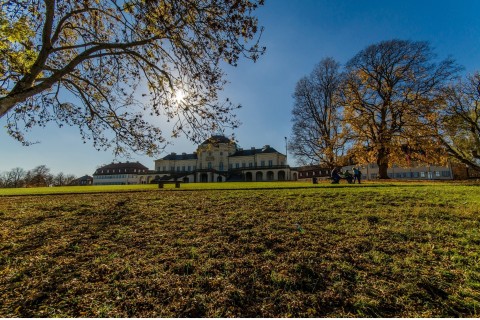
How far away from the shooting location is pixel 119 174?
95188mm

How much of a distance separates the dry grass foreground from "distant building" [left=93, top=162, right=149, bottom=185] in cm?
9378

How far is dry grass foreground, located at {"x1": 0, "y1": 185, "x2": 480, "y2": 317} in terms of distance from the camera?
9.61 ft

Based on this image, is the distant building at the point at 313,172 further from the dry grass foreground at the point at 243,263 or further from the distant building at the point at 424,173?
the dry grass foreground at the point at 243,263

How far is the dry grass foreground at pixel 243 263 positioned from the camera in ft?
9.61

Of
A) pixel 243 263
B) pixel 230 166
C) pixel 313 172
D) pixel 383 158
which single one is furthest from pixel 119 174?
pixel 243 263

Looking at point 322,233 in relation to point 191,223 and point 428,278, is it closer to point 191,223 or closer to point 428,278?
point 428,278

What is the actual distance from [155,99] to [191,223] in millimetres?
4923

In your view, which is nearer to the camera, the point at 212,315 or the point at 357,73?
the point at 212,315

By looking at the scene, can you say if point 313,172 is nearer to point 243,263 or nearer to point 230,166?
point 230,166

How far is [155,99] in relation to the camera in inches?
333

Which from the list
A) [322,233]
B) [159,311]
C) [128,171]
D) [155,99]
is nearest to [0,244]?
[159,311]

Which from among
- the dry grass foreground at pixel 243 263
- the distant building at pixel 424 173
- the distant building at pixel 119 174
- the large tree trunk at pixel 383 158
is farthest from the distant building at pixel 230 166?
the dry grass foreground at pixel 243 263

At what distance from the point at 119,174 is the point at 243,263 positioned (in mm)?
104082

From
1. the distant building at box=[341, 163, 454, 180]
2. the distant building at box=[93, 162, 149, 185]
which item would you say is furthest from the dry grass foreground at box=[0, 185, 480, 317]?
the distant building at box=[93, 162, 149, 185]
